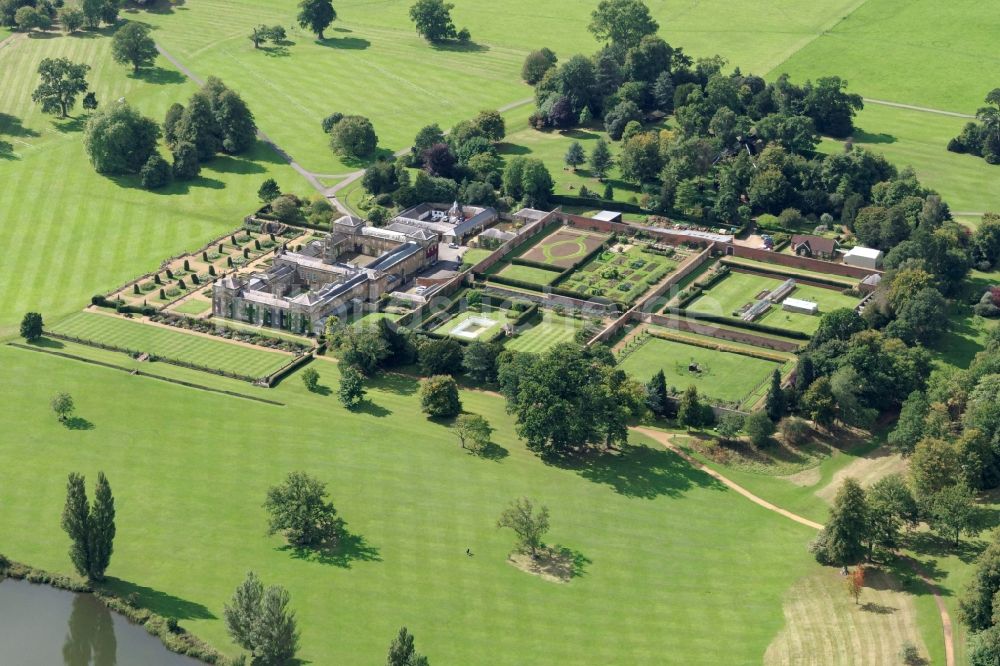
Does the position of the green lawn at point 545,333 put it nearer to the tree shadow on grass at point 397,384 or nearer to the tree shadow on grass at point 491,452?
the tree shadow on grass at point 397,384

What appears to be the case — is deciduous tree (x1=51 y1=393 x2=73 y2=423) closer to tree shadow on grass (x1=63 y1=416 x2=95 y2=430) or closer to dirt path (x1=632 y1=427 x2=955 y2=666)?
tree shadow on grass (x1=63 y1=416 x2=95 y2=430)

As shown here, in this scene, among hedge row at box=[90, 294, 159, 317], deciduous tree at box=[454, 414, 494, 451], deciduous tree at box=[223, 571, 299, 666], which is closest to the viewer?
deciduous tree at box=[223, 571, 299, 666]

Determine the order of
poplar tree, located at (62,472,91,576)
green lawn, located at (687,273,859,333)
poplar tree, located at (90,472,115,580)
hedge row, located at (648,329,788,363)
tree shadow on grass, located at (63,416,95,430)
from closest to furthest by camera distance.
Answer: poplar tree, located at (62,472,91,576), poplar tree, located at (90,472,115,580), tree shadow on grass, located at (63,416,95,430), hedge row, located at (648,329,788,363), green lawn, located at (687,273,859,333)

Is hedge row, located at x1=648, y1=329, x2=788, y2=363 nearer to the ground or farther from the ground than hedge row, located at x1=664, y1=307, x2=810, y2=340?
nearer to the ground

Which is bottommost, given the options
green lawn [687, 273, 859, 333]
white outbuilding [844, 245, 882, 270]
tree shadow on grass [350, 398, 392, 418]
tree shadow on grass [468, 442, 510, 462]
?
tree shadow on grass [350, 398, 392, 418]

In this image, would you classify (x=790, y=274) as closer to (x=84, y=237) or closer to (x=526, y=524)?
(x=526, y=524)

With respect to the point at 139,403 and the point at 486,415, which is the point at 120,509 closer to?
the point at 139,403

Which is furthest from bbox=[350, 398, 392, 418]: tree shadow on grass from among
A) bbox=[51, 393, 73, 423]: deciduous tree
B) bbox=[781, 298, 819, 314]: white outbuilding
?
bbox=[781, 298, 819, 314]: white outbuilding

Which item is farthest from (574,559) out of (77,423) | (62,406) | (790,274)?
(790,274)
